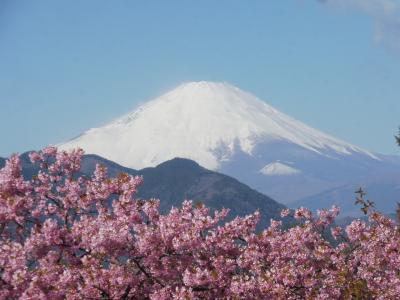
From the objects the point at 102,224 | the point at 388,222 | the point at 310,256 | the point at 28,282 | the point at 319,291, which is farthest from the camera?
the point at 388,222

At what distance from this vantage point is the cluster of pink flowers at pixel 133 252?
1554 centimetres

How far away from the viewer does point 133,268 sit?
1728 cm

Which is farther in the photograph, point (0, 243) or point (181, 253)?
point (181, 253)

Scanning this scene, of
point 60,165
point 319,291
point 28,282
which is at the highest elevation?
point 60,165

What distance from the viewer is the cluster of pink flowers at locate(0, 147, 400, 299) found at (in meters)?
15.5

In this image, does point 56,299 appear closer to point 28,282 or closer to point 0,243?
point 28,282

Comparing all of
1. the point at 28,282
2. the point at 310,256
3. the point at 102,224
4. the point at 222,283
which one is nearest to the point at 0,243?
the point at 28,282

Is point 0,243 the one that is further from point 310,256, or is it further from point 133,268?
point 310,256

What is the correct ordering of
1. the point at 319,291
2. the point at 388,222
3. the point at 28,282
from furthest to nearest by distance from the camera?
Result: the point at 388,222
the point at 319,291
the point at 28,282

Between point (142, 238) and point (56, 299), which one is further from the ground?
point (142, 238)

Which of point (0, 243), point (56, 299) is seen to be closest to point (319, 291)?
point (56, 299)

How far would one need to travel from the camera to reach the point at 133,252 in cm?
1711

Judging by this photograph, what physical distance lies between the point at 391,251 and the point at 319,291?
15.3 ft

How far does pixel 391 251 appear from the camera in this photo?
897 inches
